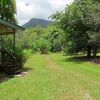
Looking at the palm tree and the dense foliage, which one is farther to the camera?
the palm tree

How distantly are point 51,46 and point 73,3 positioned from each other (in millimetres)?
34560

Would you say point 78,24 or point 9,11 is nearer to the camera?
point 78,24

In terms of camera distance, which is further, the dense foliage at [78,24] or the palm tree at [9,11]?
the palm tree at [9,11]

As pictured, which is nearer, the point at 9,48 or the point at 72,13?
the point at 9,48

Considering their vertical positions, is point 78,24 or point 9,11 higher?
point 9,11

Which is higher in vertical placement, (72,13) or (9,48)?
(72,13)

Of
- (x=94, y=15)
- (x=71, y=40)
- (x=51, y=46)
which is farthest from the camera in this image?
(x=51, y=46)

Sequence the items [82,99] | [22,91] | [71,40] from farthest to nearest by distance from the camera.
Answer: [71,40] → [22,91] → [82,99]

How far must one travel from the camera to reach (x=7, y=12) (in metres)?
33.9

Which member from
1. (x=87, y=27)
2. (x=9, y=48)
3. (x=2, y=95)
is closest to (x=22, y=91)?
(x=2, y=95)

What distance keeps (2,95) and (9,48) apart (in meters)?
9.41

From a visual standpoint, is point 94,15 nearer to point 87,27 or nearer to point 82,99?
point 87,27

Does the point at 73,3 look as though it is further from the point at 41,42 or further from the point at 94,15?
the point at 41,42

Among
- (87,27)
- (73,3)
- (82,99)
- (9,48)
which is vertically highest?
(73,3)
